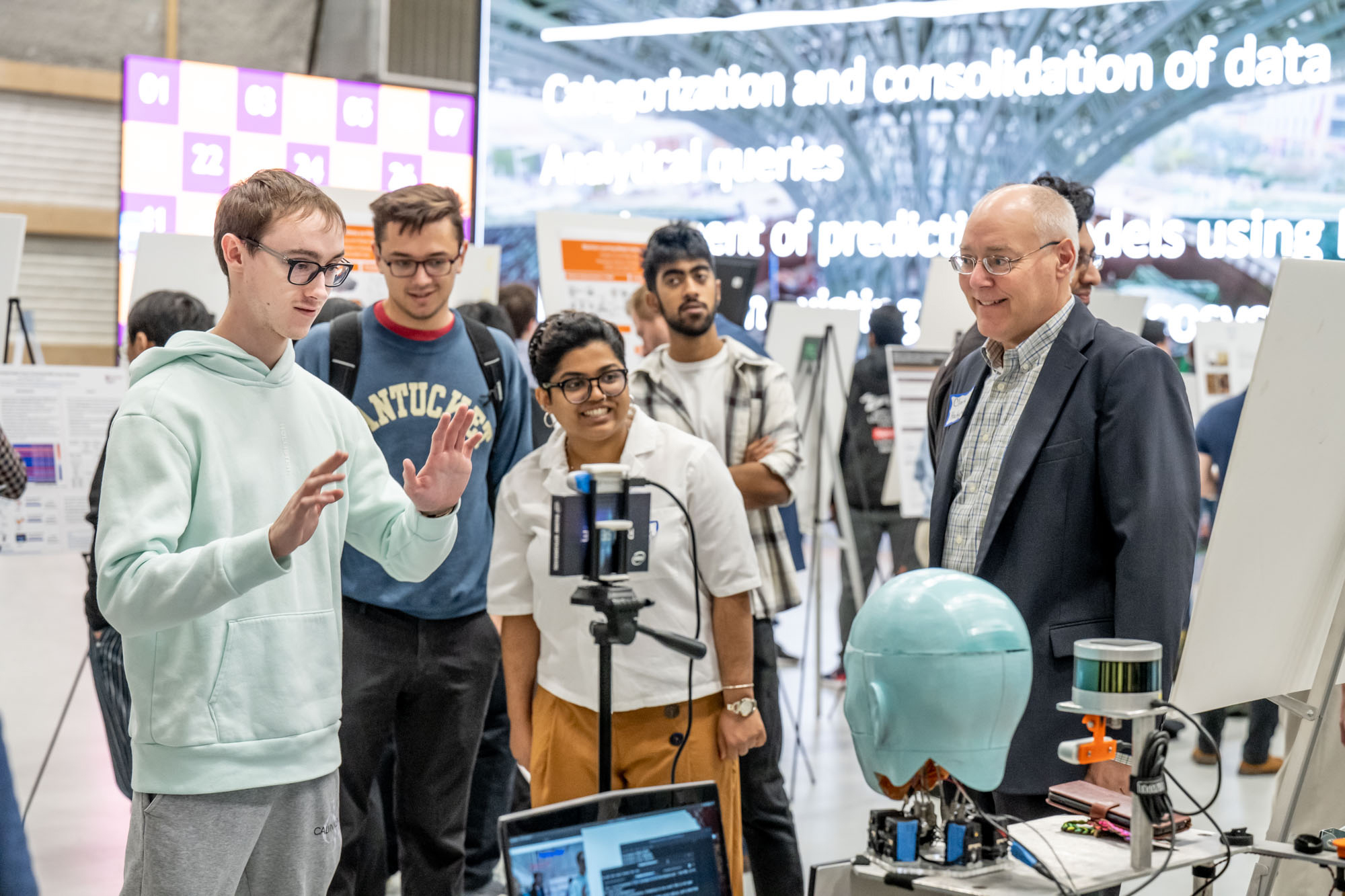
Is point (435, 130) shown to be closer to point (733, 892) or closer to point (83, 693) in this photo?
point (83, 693)

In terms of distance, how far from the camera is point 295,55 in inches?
418

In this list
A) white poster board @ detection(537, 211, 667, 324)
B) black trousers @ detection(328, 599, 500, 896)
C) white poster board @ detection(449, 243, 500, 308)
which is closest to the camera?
black trousers @ detection(328, 599, 500, 896)

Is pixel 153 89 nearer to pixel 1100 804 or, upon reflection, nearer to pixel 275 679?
pixel 275 679

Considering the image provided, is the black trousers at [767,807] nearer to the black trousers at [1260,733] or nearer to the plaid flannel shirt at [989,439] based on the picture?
the plaid flannel shirt at [989,439]

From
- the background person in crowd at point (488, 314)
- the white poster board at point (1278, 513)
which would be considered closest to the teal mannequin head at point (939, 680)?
the white poster board at point (1278, 513)

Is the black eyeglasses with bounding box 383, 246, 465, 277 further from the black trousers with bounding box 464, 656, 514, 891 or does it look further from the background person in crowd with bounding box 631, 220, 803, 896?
the black trousers with bounding box 464, 656, 514, 891

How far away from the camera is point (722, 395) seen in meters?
3.22

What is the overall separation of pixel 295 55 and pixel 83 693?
6.37 m

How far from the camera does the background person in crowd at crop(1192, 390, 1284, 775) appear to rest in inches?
189

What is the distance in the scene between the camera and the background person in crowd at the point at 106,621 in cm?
282

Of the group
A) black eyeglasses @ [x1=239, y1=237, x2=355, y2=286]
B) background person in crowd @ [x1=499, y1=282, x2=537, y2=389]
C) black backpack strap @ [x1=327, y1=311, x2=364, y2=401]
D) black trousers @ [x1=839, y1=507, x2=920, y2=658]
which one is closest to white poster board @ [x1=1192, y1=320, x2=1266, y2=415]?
black trousers @ [x1=839, y1=507, x2=920, y2=658]

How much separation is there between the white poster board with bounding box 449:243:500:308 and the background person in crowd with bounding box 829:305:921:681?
1610 mm

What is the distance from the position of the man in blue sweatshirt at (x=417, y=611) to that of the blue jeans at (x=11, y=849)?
161 centimetres

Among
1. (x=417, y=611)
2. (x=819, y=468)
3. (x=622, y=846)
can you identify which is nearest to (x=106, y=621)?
(x=417, y=611)
